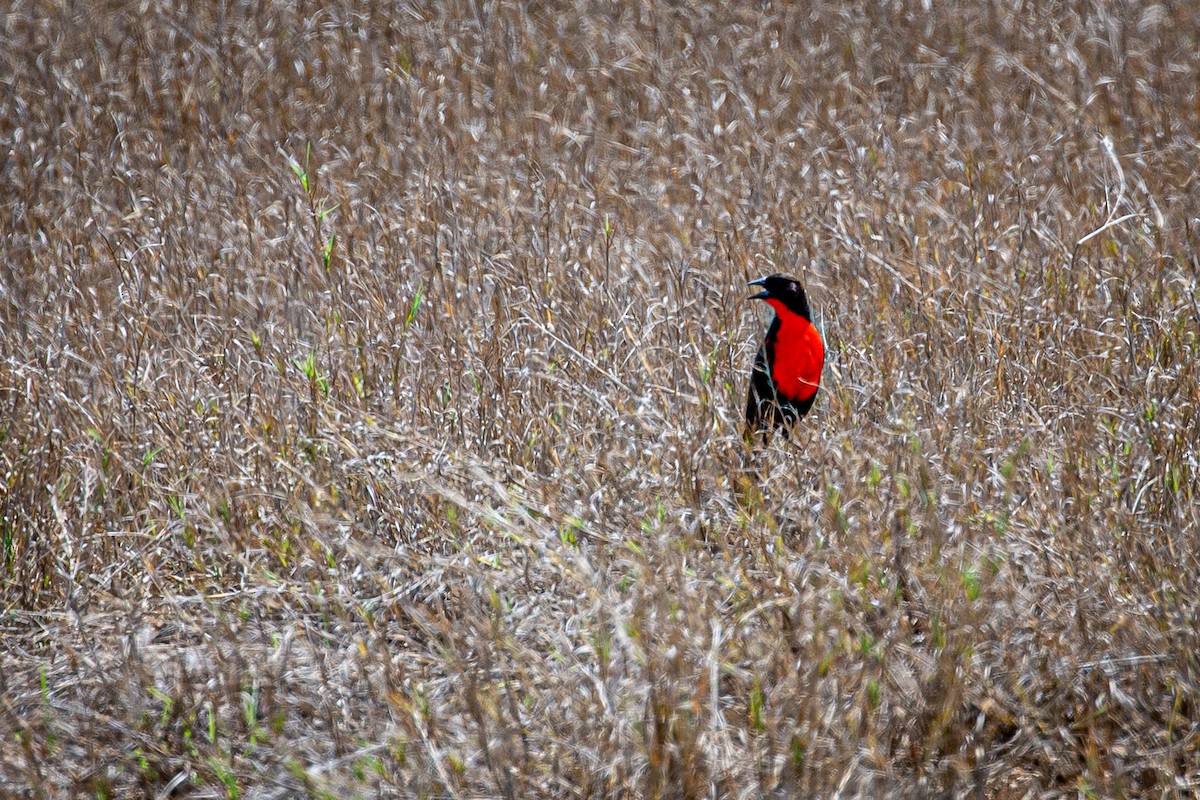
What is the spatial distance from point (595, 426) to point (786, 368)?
669 millimetres

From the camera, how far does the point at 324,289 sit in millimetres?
4684

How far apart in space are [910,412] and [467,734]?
160 centimetres

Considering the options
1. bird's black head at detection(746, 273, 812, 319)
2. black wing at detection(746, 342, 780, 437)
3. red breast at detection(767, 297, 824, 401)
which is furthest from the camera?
bird's black head at detection(746, 273, 812, 319)

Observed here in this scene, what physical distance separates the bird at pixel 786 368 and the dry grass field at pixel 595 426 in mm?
121

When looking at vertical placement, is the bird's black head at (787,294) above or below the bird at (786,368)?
above

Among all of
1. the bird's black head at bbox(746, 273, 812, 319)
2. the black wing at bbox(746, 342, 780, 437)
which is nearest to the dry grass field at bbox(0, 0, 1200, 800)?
the black wing at bbox(746, 342, 780, 437)

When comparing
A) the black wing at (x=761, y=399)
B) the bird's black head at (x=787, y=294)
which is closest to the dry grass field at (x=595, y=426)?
the black wing at (x=761, y=399)

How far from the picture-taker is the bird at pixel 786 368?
3.67 m

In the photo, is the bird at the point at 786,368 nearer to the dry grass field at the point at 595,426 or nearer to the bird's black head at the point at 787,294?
the bird's black head at the point at 787,294

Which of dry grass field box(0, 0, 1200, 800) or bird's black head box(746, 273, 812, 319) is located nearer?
dry grass field box(0, 0, 1200, 800)

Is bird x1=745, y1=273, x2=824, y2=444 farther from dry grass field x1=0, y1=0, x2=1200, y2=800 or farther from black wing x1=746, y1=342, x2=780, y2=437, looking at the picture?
dry grass field x1=0, y1=0, x2=1200, y2=800

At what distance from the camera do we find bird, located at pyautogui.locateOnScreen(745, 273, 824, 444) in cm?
367

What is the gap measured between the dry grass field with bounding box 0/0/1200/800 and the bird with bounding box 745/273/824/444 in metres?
0.12

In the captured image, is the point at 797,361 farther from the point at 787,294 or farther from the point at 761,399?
the point at 787,294
